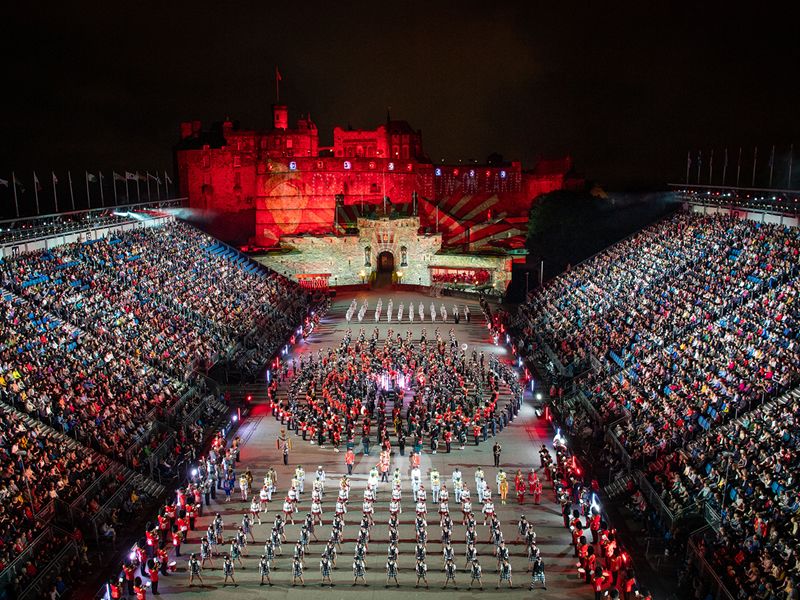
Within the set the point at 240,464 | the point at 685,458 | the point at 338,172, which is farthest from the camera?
the point at 338,172

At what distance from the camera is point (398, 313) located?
4828 cm

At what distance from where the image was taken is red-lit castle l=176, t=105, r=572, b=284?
69312 mm

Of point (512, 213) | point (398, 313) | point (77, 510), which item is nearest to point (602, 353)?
point (398, 313)

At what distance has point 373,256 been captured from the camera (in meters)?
61.2

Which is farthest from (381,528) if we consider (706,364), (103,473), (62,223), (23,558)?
(62,223)

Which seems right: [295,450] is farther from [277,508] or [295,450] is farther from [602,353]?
[602,353]

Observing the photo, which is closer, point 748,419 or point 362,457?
point 748,419

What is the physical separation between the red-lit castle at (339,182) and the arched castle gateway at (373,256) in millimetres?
6423

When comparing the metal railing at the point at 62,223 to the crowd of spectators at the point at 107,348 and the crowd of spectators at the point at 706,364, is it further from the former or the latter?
Result: the crowd of spectators at the point at 706,364

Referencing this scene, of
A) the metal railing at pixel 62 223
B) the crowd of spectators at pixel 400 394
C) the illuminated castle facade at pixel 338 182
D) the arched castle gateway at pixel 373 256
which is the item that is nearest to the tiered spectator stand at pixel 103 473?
the metal railing at pixel 62 223

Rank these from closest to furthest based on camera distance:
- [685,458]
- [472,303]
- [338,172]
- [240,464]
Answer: [685,458]
[240,464]
[472,303]
[338,172]

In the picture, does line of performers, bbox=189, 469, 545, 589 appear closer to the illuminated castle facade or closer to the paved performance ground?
the paved performance ground

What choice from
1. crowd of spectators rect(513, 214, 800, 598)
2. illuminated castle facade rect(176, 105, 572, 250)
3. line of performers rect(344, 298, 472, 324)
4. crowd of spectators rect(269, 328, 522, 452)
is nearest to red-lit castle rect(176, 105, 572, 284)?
illuminated castle facade rect(176, 105, 572, 250)

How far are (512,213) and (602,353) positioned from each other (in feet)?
131
